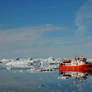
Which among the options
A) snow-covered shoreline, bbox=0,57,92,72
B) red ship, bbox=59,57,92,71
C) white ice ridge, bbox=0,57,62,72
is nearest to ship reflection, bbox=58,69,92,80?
red ship, bbox=59,57,92,71

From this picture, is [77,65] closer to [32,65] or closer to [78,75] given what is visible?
[78,75]

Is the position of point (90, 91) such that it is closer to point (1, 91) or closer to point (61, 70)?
point (1, 91)

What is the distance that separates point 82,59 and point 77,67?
3072 millimetres

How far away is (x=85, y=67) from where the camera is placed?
61.6m

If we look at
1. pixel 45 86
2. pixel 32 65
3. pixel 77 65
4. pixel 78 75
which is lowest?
pixel 45 86

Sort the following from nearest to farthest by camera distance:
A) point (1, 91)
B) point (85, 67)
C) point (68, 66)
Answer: point (1, 91) → point (85, 67) → point (68, 66)

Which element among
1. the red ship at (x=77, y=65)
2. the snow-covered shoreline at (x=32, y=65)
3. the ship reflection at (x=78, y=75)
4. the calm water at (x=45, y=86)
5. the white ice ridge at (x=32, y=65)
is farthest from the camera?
the white ice ridge at (x=32, y=65)

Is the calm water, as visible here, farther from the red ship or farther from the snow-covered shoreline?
the snow-covered shoreline

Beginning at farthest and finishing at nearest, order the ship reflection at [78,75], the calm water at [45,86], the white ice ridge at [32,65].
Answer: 1. the white ice ridge at [32,65]
2. the ship reflection at [78,75]
3. the calm water at [45,86]

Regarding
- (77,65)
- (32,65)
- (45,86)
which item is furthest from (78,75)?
(32,65)

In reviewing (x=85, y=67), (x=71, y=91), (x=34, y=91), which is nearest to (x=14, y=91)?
(x=34, y=91)

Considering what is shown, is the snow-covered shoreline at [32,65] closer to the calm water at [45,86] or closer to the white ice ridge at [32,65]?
the white ice ridge at [32,65]

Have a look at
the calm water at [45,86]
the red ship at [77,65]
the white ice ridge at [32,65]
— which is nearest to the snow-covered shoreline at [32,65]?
the white ice ridge at [32,65]

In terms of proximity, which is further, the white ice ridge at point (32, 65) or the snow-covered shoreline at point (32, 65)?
the white ice ridge at point (32, 65)
